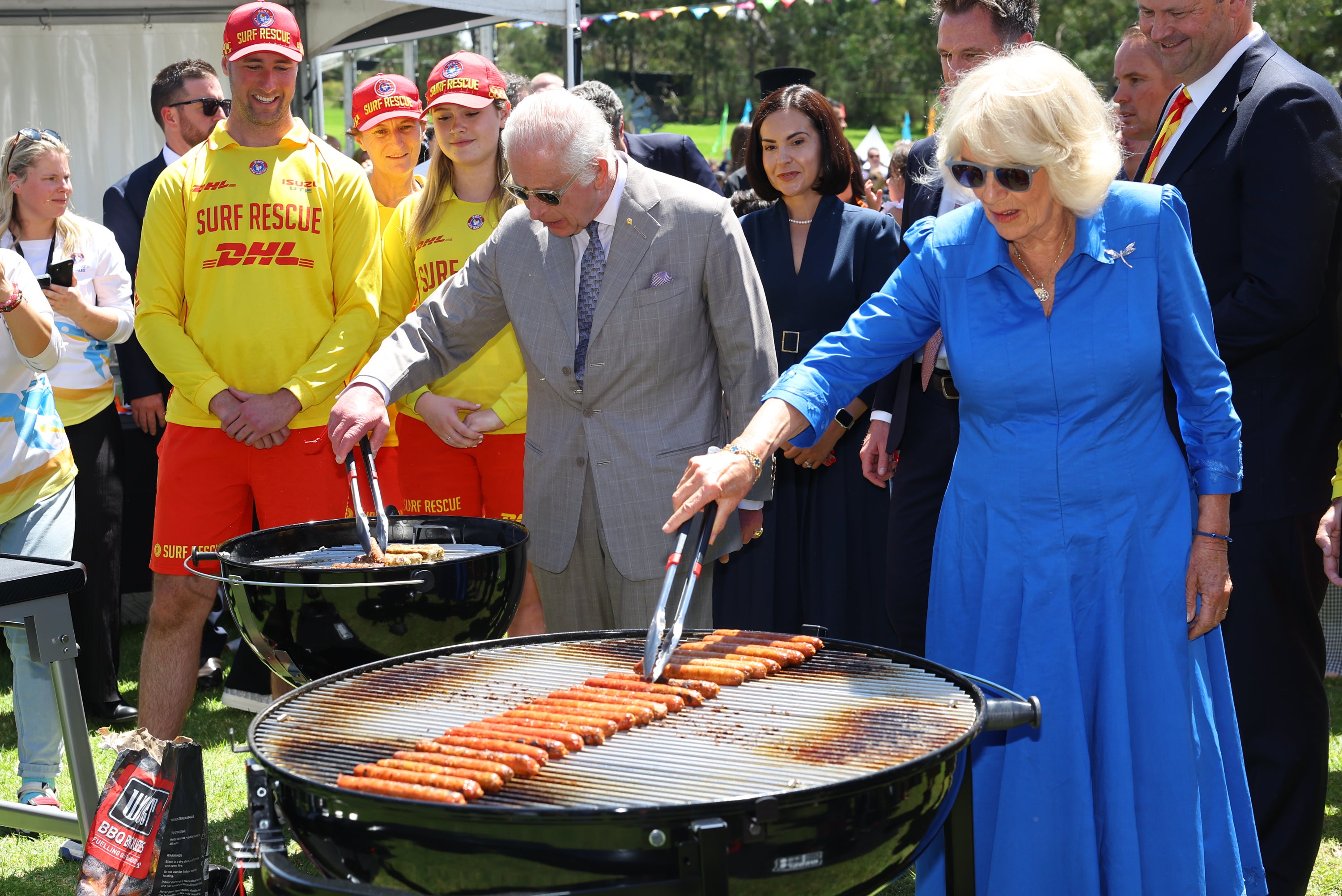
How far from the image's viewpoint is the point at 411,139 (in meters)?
5.29

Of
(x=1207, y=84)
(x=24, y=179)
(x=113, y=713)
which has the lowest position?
(x=113, y=713)

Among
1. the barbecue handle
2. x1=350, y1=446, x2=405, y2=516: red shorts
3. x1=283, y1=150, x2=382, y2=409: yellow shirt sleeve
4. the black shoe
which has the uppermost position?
x1=283, y1=150, x2=382, y2=409: yellow shirt sleeve

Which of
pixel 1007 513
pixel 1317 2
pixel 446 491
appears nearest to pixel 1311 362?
pixel 1007 513

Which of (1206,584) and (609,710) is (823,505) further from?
(609,710)

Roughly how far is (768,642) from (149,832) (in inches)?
57.5

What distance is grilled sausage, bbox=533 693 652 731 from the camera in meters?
2.12

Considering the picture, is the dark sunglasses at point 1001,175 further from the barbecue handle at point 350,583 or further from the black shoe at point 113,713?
the black shoe at point 113,713

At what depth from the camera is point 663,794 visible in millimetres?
1832

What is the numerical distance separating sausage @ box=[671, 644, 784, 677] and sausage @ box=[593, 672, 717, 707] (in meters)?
0.11

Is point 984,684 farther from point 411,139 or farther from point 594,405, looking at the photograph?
point 411,139

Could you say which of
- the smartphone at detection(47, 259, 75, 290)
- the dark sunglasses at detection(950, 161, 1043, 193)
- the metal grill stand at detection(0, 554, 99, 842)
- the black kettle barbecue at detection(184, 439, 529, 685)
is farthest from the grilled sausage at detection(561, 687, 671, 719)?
the smartphone at detection(47, 259, 75, 290)

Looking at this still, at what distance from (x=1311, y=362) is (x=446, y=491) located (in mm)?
2747

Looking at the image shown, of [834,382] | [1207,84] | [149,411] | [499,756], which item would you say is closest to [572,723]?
[499,756]

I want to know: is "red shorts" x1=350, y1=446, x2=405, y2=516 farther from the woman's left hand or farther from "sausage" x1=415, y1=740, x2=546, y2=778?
the woman's left hand
